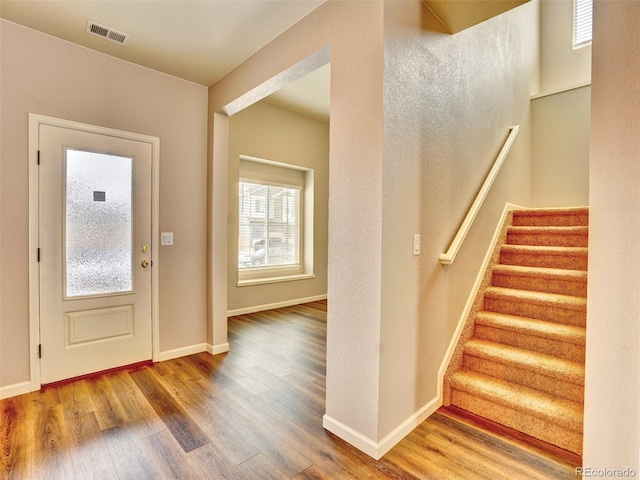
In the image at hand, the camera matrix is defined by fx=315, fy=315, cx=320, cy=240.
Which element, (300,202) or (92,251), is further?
(300,202)

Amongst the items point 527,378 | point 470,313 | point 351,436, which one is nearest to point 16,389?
point 351,436

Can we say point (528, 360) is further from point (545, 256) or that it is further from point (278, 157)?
point (278, 157)

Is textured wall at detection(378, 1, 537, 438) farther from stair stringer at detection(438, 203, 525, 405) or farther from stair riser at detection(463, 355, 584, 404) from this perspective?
stair riser at detection(463, 355, 584, 404)

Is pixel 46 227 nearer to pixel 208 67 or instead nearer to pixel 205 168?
pixel 205 168

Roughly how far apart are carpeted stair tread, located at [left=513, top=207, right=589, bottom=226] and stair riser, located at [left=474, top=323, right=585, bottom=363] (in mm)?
1578

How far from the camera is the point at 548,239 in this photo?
3.14 meters

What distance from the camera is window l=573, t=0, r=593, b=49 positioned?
14.4 ft

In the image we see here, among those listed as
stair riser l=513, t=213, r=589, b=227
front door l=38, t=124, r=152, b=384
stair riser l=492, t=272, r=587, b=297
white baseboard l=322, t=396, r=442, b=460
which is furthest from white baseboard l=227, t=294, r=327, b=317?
stair riser l=513, t=213, r=589, b=227

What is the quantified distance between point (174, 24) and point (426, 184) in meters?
2.19

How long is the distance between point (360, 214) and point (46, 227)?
2491 mm

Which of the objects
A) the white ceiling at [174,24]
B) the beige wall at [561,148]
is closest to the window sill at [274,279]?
the white ceiling at [174,24]

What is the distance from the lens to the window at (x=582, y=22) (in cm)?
439

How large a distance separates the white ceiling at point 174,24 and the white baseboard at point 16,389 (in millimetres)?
2725

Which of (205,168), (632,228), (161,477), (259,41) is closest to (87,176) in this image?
(205,168)
